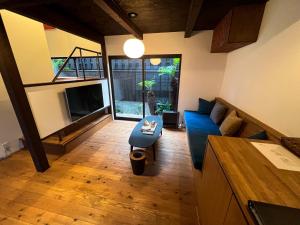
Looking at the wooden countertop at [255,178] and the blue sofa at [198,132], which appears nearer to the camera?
the wooden countertop at [255,178]

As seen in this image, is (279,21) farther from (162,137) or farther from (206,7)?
(162,137)

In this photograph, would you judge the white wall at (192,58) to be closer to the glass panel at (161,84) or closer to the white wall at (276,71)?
the glass panel at (161,84)

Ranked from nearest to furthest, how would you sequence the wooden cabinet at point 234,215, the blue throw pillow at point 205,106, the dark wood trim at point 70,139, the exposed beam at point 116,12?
the wooden cabinet at point 234,215, the exposed beam at point 116,12, the dark wood trim at point 70,139, the blue throw pillow at point 205,106

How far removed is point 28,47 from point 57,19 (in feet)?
3.22

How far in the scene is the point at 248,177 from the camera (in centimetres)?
81

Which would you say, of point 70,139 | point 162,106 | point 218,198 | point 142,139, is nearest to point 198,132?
point 142,139

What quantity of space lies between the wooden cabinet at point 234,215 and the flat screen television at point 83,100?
2816mm

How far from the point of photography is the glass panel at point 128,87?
4.01 m

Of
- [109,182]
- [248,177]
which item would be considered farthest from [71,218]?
[248,177]

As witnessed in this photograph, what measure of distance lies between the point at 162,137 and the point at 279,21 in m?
2.69

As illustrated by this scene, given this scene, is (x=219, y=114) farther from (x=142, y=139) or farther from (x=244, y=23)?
(x=142, y=139)

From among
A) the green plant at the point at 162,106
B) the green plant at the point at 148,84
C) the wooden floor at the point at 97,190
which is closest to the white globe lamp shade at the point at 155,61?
the green plant at the point at 148,84

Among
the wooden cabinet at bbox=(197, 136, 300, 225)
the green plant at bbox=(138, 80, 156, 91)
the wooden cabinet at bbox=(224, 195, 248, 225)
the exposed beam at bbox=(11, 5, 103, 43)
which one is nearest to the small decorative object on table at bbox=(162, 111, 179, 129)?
the green plant at bbox=(138, 80, 156, 91)

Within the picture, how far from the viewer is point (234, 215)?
721 millimetres
